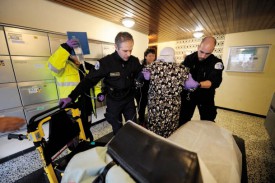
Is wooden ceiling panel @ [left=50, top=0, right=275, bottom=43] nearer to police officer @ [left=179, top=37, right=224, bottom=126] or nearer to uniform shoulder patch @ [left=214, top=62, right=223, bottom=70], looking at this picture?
police officer @ [left=179, top=37, right=224, bottom=126]

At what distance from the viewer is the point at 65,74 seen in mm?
1767

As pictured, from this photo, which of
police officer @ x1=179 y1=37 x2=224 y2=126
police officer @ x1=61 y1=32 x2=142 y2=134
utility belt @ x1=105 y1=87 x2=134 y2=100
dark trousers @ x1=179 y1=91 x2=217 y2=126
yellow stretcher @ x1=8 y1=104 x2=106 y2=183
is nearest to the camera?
yellow stretcher @ x1=8 y1=104 x2=106 y2=183

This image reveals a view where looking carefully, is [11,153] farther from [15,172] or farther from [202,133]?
[202,133]

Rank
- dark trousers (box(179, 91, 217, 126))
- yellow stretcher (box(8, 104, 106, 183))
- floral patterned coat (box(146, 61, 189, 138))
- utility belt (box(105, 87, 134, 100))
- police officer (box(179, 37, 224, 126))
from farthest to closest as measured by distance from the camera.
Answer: dark trousers (box(179, 91, 217, 126)), police officer (box(179, 37, 224, 126)), utility belt (box(105, 87, 134, 100)), floral patterned coat (box(146, 61, 189, 138)), yellow stretcher (box(8, 104, 106, 183))

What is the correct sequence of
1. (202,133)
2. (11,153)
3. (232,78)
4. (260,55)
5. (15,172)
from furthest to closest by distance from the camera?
(232,78) → (260,55) → (11,153) → (15,172) → (202,133)

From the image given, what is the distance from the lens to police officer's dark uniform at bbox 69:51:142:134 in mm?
1412

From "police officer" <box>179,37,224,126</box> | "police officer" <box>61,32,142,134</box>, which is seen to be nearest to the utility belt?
"police officer" <box>61,32,142,134</box>

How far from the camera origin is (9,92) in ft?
5.70

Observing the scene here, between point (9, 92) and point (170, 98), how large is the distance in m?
2.22

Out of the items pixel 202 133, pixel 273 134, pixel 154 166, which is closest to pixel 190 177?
pixel 154 166

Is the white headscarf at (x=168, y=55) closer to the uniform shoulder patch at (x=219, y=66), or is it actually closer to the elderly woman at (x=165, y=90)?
the elderly woman at (x=165, y=90)

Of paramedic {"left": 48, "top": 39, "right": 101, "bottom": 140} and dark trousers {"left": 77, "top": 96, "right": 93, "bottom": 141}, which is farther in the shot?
dark trousers {"left": 77, "top": 96, "right": 93, "bottom": 141}

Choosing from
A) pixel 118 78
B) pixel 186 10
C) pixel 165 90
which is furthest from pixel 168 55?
pixel 186 10

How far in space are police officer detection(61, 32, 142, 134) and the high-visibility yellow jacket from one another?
444 mm
